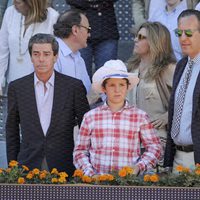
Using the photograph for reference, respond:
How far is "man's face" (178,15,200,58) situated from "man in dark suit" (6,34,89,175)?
0.73 m

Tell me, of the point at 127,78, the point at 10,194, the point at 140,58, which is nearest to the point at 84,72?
the point at 140,58

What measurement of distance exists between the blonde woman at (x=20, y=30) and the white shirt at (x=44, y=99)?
89 centimetres

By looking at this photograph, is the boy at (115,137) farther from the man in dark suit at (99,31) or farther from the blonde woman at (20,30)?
the man in dark suit at (99,31)

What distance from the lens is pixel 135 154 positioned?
507 centimetres

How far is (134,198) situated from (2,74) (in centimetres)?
247

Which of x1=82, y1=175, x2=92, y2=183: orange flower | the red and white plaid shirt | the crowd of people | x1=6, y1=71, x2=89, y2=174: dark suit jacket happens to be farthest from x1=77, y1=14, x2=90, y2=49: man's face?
x1=82, y1=175, x2=92, y2=183: orange flower

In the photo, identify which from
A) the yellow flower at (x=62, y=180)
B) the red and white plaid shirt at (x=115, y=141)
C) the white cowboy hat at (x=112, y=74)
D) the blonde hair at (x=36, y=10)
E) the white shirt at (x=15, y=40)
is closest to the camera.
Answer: the yellow flower at (x=62, y=180)

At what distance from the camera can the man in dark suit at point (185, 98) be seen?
5.17m

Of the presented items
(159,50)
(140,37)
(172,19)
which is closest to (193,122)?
(159,50)

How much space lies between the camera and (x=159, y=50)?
19.4 feet

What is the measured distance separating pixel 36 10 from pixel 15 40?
0.29m

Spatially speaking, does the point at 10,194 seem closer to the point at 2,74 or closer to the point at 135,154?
the point at 135,154

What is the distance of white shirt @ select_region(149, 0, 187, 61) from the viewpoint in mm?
6430

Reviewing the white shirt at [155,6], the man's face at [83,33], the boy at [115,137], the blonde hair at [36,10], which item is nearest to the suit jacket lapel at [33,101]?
the boy at [115,137]
